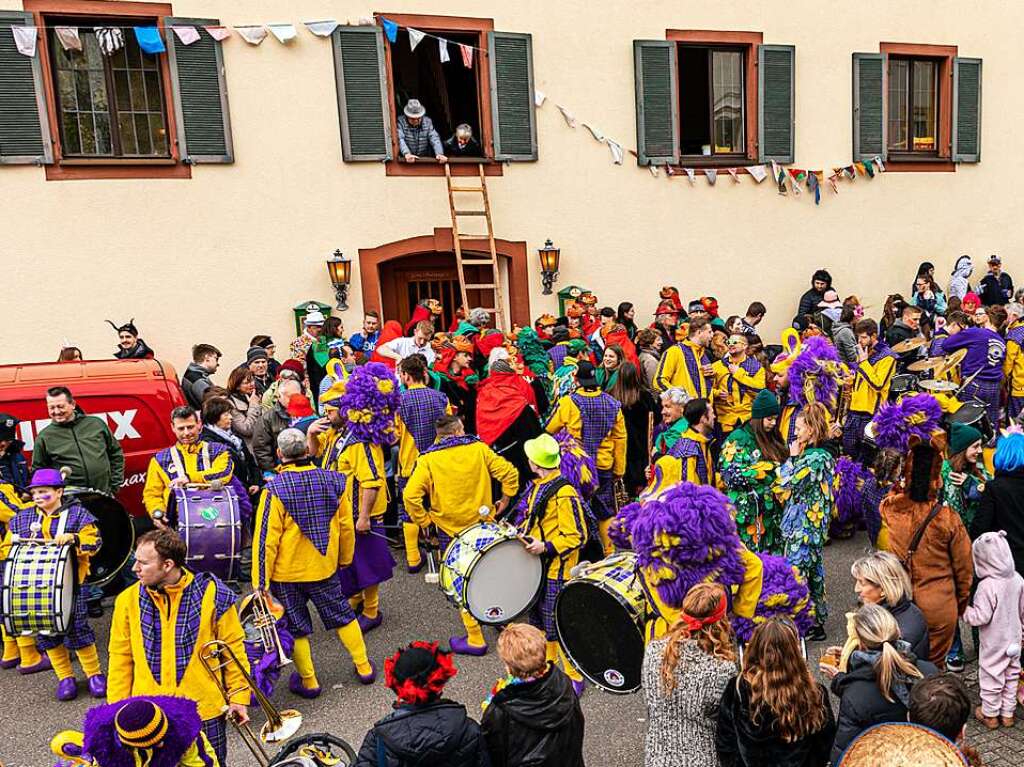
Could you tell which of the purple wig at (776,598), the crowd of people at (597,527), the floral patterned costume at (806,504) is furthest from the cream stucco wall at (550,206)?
the purple wig at (776,598)

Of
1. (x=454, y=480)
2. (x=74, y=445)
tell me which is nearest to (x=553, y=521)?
(x=454, y=480)

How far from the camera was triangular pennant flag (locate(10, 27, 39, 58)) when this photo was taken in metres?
10.1

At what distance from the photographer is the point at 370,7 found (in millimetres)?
11422

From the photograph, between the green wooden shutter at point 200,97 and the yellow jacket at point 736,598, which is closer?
the yellow jacket at point 736,598

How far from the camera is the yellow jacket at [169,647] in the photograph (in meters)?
4.02

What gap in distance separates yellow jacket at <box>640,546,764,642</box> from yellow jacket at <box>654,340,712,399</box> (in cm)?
424

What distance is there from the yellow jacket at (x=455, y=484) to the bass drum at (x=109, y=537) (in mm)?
2024

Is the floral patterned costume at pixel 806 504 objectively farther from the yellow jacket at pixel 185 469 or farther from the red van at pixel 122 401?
the red van at pixel 122 401

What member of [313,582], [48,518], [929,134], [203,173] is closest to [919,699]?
[313,582]

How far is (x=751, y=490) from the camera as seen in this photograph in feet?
18.1

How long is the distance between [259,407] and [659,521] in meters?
5.04

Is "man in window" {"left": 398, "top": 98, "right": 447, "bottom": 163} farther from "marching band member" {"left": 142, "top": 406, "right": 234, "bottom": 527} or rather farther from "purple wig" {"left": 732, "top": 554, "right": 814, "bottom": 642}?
"purple wig" {"left": 732, "top": 554, "right": 814, "bottom": 642}

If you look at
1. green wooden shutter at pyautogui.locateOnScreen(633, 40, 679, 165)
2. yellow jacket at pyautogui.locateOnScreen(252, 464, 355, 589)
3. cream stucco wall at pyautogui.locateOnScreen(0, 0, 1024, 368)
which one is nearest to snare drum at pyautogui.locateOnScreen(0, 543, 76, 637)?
yellow jacket at pyautogui.locateOnScreen(252, 464, 355, 589)

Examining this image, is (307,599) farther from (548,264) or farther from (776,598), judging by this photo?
(548,264)
